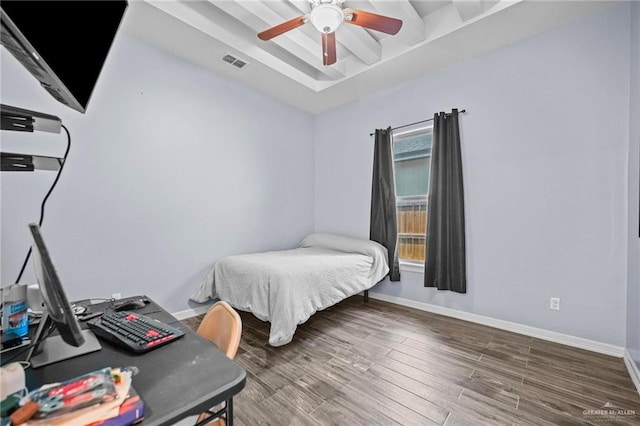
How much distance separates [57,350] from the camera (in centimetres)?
88

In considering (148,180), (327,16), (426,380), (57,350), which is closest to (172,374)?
(57,350)

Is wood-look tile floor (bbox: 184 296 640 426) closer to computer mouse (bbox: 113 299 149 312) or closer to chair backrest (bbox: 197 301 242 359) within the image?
chair backrest (bbox: 197 301 242 359)

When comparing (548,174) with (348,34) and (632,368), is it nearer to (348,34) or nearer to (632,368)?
(632,368)

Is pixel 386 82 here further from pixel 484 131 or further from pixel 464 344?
pixel 464 344

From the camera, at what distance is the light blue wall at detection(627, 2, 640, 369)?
1952 millimetres

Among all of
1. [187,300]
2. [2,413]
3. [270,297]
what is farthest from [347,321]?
[2,413]

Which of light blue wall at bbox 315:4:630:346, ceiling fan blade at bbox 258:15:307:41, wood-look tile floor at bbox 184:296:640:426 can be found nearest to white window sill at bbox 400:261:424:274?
light blue wall at bbox 315:4:630:346

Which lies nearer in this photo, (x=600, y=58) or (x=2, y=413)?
(x=2, y=413)

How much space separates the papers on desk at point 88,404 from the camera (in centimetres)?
54

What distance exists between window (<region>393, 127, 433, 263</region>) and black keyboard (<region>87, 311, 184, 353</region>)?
2968mm

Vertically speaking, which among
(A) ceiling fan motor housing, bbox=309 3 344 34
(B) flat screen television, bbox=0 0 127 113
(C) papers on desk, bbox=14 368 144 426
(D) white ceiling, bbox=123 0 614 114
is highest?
(D) white ceiling, bbox=123 0 614 114

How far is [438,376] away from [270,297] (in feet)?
4.50

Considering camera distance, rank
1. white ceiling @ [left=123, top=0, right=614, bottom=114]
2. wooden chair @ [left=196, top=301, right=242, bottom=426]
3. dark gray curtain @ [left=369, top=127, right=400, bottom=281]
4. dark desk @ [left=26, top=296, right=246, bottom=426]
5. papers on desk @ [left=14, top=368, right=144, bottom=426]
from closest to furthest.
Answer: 1. papers on desk @ [left=14, top=368, right=144, bottom=426]
2. dark desk @ [left=26, top=296, right=246, bottom=426]
3. wooden chair @ [left=196, top=301, right=242, bottom=426]
4. white ceiling @ [left=123, top=0, right=614, bottom=114]
5. dark gray curtain @ [left=369, top=127, right=400, bottom=281]

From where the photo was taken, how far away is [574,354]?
2240 mm
